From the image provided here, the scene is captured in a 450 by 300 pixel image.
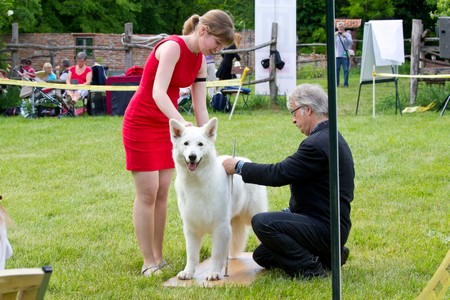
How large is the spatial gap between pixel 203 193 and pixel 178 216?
242 centimetres

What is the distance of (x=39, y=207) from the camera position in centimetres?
821

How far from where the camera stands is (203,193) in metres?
5.39

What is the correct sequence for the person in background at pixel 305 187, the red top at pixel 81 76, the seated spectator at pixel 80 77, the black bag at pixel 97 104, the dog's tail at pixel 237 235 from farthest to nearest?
the red top at pixel 81 76 → the seated spectator at pixel 80 77 → the black bag at pixel 97 104 → the dog's tail at pixel 237 235 → the person in background at pixel 305 187

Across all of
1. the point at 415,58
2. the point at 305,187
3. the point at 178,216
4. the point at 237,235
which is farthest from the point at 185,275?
the point at 415,58

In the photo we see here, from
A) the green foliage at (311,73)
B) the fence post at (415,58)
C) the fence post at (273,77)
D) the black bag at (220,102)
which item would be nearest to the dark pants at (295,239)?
the black bag at (220,102)

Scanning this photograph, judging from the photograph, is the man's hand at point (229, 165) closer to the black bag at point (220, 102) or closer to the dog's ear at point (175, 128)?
the dog's ear at point (175, 128)

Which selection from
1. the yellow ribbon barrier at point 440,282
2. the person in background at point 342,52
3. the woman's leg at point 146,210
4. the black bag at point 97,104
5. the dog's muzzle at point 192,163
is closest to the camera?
the yellow ribbon barrier at point 440,282

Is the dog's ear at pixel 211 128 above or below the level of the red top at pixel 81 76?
below

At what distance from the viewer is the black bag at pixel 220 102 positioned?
688 inches

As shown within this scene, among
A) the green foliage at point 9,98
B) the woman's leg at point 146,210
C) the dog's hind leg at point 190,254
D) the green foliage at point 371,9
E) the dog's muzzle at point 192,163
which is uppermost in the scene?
the green foliage at point 371,9

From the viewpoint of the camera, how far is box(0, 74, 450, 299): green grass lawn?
5.29 metres

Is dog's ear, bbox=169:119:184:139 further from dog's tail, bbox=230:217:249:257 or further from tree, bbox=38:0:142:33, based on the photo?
tree, bbox=38:0:142:33

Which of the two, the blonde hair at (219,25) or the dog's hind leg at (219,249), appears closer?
the blonde hair at (219,25)

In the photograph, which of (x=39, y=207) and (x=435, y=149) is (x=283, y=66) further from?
(x=39, y=207)
